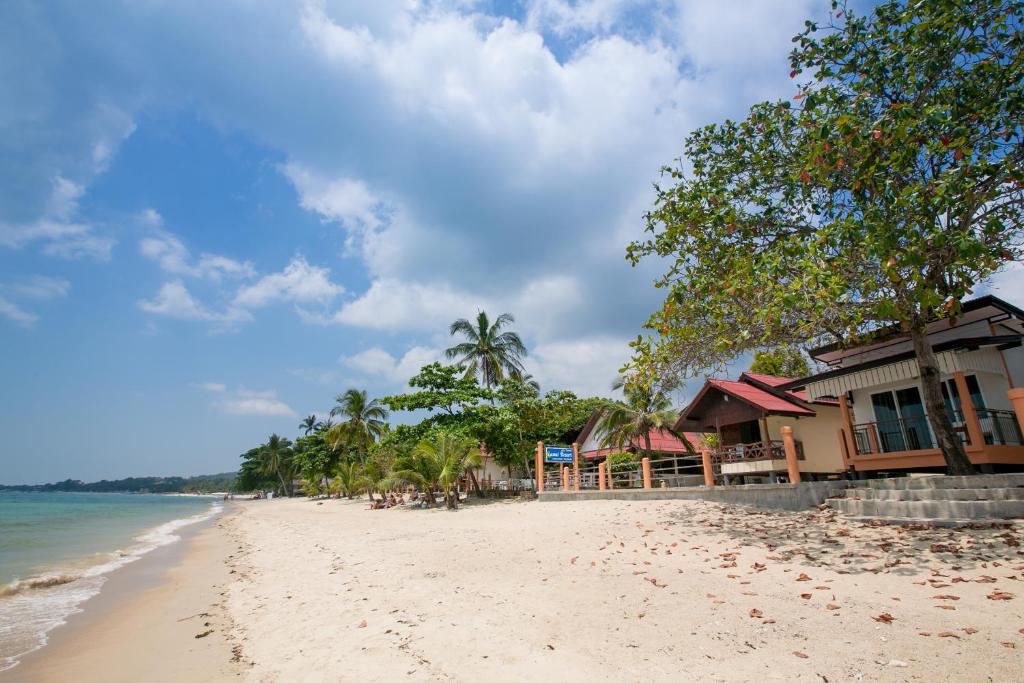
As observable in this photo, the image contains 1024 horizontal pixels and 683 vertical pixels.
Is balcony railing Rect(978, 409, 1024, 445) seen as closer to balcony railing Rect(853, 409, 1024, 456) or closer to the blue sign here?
balcony railing Rect(853, 409, 1024, 456)

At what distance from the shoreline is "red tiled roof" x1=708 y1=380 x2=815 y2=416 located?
16091 millimetres

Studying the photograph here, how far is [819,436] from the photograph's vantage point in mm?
19000

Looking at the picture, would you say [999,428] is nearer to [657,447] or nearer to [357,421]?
[657,447]

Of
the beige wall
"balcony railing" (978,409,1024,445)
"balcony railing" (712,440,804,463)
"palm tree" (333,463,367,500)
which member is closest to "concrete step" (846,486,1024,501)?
"balcony railing" (978,409,1024,445)

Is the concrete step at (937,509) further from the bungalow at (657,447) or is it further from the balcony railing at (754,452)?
the bungalow at (657,447)

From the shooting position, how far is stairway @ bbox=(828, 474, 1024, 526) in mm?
8219

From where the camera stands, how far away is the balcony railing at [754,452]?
54.7 ft

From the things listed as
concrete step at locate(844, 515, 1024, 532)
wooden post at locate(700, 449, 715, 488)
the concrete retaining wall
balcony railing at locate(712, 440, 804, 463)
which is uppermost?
balcony railing at locate(712, 440, 804, 463)

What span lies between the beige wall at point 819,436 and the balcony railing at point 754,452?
1.23 ft

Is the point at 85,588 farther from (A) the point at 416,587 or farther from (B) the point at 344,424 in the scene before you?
(B) the point at 344,424

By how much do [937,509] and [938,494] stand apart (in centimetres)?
75

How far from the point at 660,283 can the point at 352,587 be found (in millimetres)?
8232

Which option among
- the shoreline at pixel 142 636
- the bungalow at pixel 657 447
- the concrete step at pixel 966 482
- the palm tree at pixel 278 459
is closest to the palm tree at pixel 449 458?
the bungalow at pixel 657 447

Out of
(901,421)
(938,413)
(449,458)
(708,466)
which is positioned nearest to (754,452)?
(708,466)
